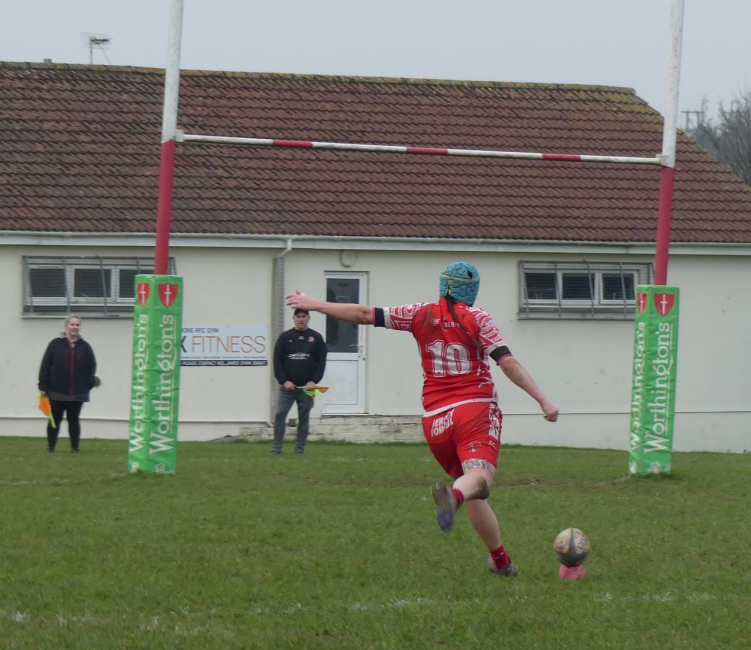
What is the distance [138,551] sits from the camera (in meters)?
8.20

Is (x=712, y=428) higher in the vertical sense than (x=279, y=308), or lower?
lower

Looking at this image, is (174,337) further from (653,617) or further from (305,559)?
(653,617)

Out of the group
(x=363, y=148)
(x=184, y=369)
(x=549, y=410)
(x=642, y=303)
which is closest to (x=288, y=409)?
(x=184, y=369)

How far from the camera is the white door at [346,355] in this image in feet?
69.8

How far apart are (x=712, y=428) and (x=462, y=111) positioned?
25.2ft

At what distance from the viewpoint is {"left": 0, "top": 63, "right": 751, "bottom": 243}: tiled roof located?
834 inches

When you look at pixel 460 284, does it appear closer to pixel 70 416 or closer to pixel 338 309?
pixel 338 309

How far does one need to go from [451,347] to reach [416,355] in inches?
565

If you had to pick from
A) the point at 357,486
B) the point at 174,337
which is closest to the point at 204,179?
the point at 174,337

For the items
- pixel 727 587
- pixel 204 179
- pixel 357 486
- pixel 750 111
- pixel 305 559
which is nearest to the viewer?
pixel 727 587

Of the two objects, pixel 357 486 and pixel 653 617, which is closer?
pixel 653 617

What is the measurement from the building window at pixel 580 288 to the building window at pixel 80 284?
615cm

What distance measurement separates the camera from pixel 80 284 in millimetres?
20516

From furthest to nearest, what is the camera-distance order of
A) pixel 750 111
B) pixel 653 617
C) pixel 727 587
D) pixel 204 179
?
pixel 750 111, pixel 204 179, pixel 727 587, pixel 653 617
